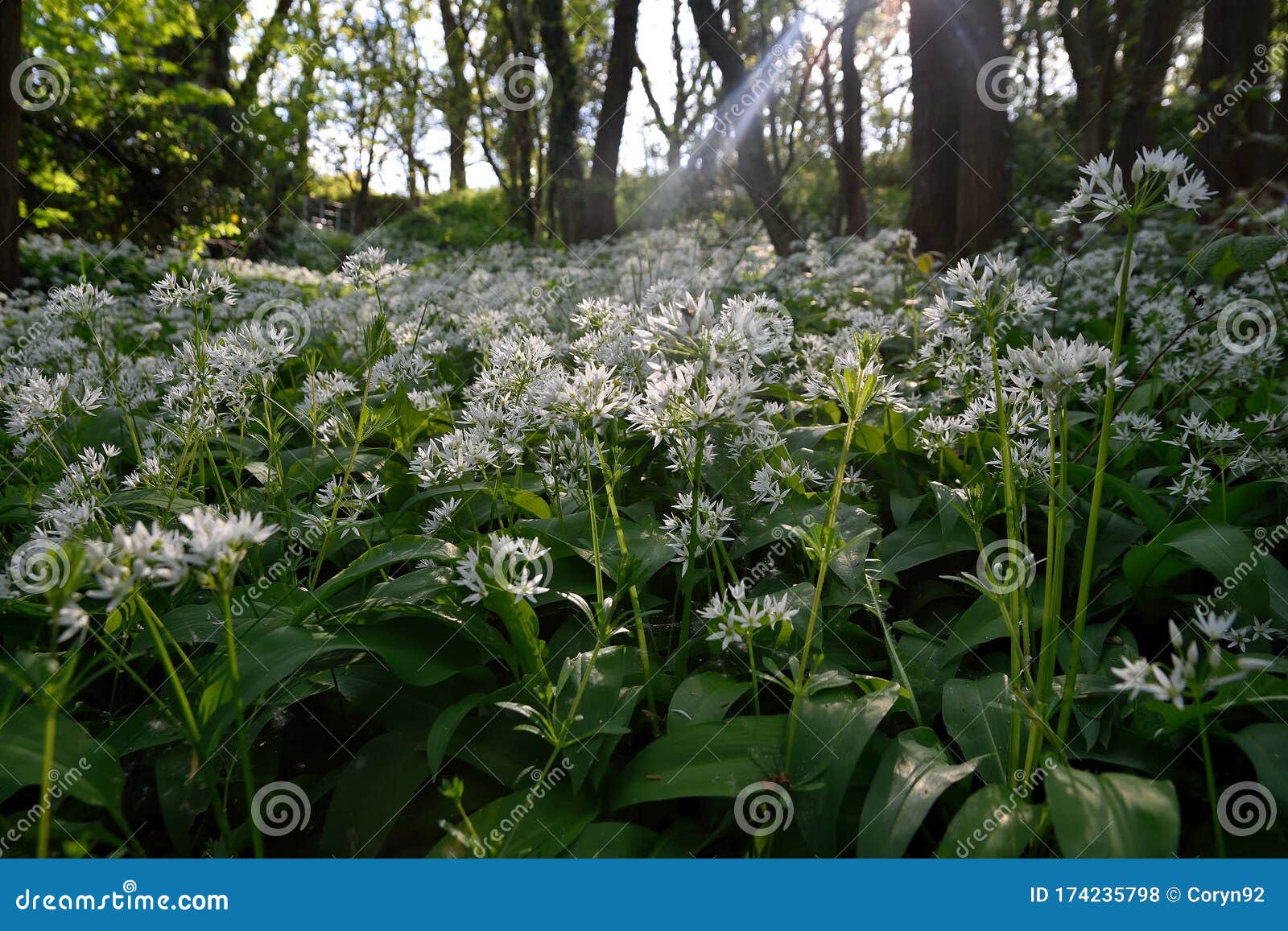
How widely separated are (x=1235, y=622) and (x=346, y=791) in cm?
234

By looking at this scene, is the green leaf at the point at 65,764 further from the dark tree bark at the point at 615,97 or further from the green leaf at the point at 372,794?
the dark tree bark at the point at 615,97

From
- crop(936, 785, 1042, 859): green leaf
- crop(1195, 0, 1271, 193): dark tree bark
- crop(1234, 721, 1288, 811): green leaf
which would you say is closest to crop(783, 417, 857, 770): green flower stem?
crop(936, 785, 1042, 859): green leaf

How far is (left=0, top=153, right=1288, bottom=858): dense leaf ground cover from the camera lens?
158 cm

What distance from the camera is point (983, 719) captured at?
181cm

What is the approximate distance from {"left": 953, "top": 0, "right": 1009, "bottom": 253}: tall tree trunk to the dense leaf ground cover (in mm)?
4576

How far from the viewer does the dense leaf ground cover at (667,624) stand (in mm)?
1580

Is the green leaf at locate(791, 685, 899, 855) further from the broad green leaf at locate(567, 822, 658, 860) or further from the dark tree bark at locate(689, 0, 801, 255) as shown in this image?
the dark tree bark at locate(689, 0, 801, 255)

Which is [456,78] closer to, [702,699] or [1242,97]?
[1242,97]

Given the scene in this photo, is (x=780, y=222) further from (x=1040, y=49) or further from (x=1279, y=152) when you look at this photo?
(x=1040, y=49)

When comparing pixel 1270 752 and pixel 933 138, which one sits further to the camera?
pixel 933 138

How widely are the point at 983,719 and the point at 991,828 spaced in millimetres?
375

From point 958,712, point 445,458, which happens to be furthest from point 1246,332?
point 445,458

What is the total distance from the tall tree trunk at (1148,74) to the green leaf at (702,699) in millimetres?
10096

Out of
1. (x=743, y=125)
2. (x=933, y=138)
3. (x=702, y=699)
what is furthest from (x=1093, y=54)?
(x=702, y=699)
